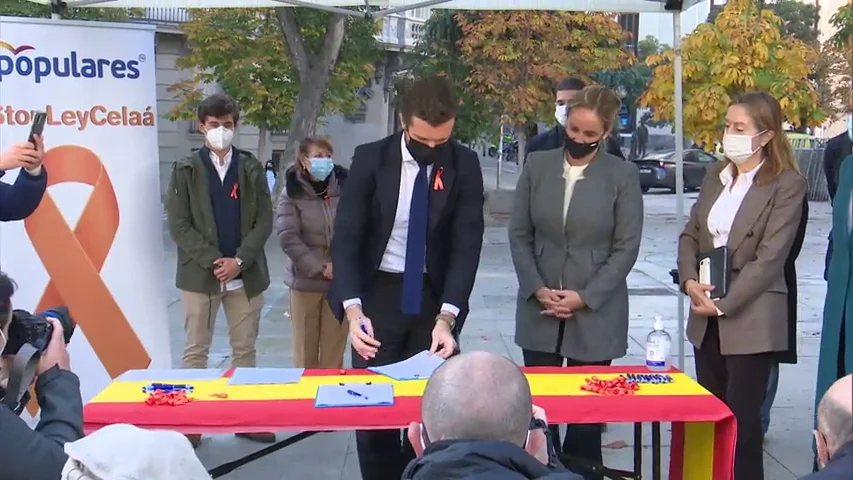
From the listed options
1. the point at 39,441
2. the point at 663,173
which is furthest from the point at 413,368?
the point at 663,173

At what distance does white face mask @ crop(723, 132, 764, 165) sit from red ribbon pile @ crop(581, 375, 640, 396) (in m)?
1.21

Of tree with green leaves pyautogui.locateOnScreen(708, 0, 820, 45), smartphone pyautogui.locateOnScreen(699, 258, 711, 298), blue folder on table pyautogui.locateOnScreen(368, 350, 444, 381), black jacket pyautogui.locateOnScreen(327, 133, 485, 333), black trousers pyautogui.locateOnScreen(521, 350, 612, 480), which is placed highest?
tree with green leaves pyautogui.locateOnScreen(708, 0, 820, 45)

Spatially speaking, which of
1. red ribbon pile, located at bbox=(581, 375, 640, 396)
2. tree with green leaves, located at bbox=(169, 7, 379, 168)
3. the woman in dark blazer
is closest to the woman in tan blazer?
the woman in dark blazer

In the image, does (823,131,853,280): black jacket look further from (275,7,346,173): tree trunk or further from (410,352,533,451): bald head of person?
(275,7,346,173): tree trunk

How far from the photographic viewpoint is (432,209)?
3.87m

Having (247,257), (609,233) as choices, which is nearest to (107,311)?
(247,257)

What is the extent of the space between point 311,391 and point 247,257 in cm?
201

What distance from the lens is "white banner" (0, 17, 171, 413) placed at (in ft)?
16.2

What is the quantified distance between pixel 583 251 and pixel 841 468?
7.90 ft

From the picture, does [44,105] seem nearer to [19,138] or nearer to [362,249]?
[19,138]

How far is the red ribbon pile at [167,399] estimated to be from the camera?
3.25 metres

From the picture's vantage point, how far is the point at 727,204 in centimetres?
425

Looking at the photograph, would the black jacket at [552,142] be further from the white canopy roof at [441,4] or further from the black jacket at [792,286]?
the black jacket at [792,286]

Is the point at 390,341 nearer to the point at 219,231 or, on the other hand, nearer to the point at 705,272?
the point at 705,272
